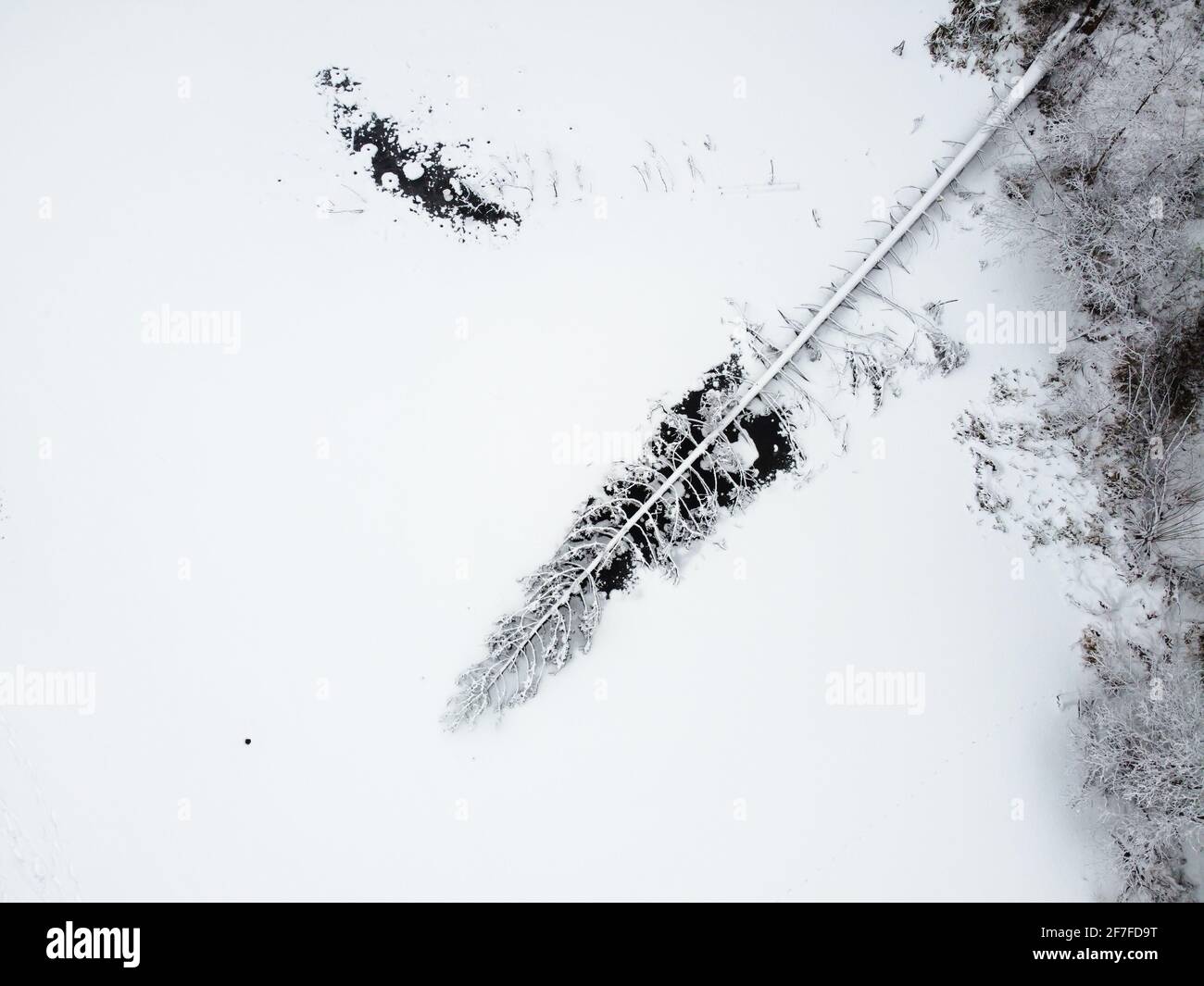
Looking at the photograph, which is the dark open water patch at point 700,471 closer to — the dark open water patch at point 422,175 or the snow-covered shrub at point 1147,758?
the dark open water patch at point 422,175

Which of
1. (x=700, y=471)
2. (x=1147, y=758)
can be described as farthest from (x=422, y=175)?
(x=1147, y=758)

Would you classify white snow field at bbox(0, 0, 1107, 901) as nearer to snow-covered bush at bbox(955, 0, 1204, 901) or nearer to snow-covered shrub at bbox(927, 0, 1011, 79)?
snow-covered shrub at bbox(927, 0, 1011, 79)

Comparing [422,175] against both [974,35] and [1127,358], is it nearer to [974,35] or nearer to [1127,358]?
[974,35]

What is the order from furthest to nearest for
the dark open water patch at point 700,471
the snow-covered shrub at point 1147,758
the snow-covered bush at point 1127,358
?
the dark open water patch at point 700,471 → the snow-covered bush at point 1127,358 → the snow-covered shrub at point 1147,758

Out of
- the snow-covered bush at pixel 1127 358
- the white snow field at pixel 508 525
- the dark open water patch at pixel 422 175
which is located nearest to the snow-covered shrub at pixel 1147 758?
the snow-covered bush at pixel 1127 358

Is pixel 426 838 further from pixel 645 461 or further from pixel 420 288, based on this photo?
pixel 420 288
